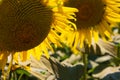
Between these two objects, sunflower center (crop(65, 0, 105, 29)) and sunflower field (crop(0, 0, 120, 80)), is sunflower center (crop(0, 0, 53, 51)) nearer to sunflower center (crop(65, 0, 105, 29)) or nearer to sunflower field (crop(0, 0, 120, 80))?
sunflower field (crop(0, 0, 120, 80))

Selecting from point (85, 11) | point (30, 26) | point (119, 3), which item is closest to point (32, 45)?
point (30, 26)

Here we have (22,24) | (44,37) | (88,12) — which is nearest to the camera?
(22,24)

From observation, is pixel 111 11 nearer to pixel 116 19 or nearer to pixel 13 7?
pixel 116 19

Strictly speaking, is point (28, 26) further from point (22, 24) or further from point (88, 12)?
point (88, 12)

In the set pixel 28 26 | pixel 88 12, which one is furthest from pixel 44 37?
pixel 88 12

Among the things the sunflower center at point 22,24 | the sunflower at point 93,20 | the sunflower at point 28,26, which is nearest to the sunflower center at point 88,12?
the sunflower at point 93,20

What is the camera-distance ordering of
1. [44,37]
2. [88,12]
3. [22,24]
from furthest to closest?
[88,12]
[44,37]
[22,24]

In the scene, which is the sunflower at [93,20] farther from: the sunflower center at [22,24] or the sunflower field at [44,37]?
the sunflower center at [22,24]
